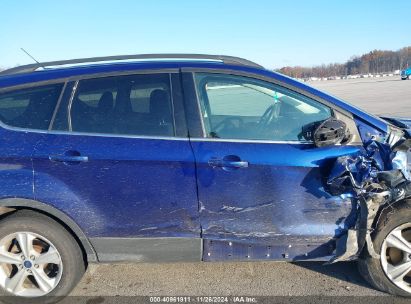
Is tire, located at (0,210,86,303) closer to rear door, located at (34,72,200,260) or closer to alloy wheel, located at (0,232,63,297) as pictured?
alloy wheel, located at (0,232,63,297)

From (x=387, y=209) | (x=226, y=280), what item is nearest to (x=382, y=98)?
(x=387, y=209)

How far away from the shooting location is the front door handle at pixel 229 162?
260cm

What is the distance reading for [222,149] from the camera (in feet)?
8.61

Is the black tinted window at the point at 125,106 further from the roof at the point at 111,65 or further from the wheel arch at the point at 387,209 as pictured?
the wheel arch at the point at 387,209

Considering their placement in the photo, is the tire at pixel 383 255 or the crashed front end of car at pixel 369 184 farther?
the tire at pixel 383 255

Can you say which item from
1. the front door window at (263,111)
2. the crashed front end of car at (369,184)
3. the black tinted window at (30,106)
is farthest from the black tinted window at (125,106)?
the crashed front end of car at (369,184)

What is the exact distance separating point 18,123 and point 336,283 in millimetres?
2835

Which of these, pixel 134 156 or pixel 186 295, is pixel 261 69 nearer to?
pixel 134 156

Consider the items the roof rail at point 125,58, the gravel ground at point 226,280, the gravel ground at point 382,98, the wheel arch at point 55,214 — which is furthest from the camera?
the gravel ground at point 382,98

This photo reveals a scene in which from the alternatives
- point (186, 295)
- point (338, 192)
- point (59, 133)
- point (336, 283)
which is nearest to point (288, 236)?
point (338, 192)

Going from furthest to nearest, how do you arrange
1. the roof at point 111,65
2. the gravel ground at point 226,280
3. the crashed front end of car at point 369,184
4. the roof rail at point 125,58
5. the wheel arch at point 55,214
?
the roof rail at point 125,58
the gravel ground at point 226,280
the roof at point 111,65
the wheel arch at point 55,214
the crashed front end of car at point 369,184

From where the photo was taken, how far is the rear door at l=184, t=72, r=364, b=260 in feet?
8.59

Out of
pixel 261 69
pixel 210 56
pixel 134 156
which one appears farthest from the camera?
pixel 210 56

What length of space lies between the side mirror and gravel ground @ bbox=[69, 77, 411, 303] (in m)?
1.21
